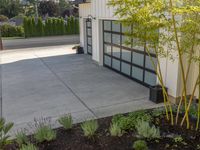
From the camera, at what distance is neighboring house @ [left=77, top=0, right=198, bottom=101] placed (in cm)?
627

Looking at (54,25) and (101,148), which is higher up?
(54,25)

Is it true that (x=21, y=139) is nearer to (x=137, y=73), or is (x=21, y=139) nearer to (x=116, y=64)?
(x=137, y=73)

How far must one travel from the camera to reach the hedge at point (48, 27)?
24625 mm

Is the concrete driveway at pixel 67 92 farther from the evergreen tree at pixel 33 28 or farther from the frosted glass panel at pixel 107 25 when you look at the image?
the evergreen tree at pixel 33 28

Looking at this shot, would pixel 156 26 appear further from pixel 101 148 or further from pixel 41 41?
pixel 41 41

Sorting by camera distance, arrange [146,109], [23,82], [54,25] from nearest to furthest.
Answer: [146,109] < [23,82] < [54,25]

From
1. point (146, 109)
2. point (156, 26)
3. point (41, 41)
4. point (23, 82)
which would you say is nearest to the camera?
point (156, 26)

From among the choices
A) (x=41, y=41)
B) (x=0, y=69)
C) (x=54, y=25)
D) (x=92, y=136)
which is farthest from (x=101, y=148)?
(x=54, y=25)

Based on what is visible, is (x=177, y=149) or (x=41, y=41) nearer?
(x=177, y=149)

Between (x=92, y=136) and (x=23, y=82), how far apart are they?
5.14m

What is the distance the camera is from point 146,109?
5.88 m

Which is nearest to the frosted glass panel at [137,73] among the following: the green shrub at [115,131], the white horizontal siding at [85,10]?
the green shrub at [115,131]

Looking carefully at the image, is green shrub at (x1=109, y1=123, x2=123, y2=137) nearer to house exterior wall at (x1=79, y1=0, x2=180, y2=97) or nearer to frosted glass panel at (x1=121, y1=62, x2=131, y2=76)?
house exterior wall at (x1=79, y1=0, x2=180, y2=97)

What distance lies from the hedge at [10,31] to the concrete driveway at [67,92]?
15383mm
